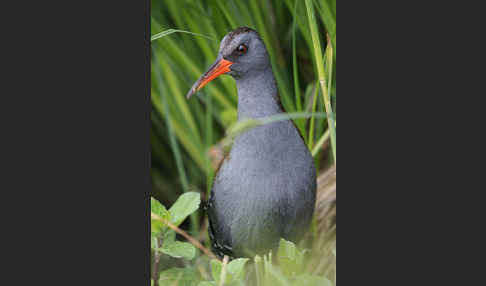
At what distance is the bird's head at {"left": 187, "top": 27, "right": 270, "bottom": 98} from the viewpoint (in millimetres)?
3707

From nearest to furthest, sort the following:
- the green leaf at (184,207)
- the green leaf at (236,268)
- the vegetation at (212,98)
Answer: the green leaf at (236,268)
the green leaf at (184,207)
the vegetation at (212,98)

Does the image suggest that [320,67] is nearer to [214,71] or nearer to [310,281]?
[214,71]

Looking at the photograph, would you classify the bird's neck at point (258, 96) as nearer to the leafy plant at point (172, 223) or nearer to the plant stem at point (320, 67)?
the plant stem at point (320, 67)

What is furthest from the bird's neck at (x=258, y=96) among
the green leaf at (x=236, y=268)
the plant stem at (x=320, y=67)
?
the green leaf at (x=236, y=268)

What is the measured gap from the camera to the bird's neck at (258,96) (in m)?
3.73

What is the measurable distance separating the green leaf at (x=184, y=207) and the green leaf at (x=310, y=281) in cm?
59

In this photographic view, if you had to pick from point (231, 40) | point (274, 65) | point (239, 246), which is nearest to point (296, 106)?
point (274, 65)

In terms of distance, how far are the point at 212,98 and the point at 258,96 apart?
323 millimetres

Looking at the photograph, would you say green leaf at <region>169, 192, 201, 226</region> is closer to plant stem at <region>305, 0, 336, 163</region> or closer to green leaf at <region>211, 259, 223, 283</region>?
green leaf at <region>211, 259, 223, 283</region>

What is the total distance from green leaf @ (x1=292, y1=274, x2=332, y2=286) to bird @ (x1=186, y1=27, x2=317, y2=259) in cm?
29

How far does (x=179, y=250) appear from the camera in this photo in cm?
364

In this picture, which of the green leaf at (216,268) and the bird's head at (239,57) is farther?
the bird's head at (239,57)

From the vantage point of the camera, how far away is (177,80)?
397 centimetres

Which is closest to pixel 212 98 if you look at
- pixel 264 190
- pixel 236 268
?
pixel 264 190
